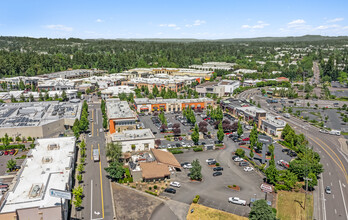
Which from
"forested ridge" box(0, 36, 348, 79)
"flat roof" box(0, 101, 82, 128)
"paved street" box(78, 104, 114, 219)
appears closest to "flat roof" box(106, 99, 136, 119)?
"paved street" box(78, 104, 114, 219)

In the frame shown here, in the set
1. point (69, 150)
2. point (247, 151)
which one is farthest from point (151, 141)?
point (247, 151)

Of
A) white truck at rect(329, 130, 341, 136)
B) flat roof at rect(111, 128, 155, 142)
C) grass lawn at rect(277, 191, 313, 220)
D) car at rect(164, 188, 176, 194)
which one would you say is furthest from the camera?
white truck at rect(329, 130, 341, 136)

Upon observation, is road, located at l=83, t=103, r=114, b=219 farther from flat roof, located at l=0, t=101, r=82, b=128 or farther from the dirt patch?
flat roof, located at l=0, t=101, r=82, b=128

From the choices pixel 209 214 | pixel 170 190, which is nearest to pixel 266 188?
pixel 209 214

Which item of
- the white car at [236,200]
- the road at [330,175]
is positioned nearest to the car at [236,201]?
the white car at [236,200]

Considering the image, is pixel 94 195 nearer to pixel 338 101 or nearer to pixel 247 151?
pixel 247 151

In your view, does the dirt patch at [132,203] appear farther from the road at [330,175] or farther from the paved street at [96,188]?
the road at [330,175]

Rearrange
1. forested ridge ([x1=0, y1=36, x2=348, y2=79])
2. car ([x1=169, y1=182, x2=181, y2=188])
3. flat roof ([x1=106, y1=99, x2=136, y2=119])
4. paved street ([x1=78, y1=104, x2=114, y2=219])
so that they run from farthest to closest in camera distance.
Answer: forested ridge ([x1=0, y1=36, x2=348, y2=79]) → flat roof ([x1=106, y1=99, x2=136, y2=119]) → car ([x1=169, y1=182, x2=181, y2=188]) → paved street ([x1=78, y1=104, x2=114, y2=219])
